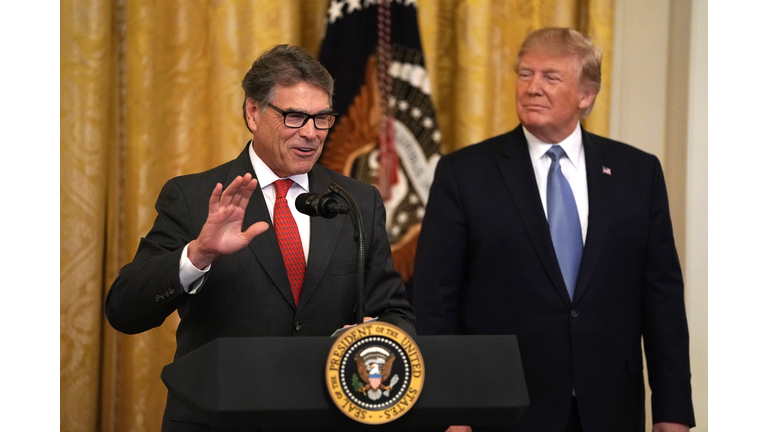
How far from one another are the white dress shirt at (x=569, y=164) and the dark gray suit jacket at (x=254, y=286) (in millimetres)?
780

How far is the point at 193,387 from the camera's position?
1236 millimetres

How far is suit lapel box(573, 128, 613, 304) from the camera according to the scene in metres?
2.26

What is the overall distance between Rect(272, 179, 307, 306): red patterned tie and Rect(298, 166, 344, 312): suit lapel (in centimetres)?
3

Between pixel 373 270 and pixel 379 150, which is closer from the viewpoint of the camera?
pixel 373 270

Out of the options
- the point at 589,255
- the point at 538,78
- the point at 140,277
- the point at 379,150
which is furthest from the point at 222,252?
the point at 379,150

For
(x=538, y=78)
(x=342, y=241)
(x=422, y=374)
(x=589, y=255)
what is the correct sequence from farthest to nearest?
(x=538, y=78) < (x=589, y=255) < (x=342, y=241) < (x=422, y=374)

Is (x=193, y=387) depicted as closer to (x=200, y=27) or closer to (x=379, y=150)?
(x=379, y=150)

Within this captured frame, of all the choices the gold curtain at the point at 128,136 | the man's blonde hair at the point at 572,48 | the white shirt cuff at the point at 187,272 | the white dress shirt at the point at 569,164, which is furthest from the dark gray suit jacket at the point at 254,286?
the gold curtain at the point at 128,136

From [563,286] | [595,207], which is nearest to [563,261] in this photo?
[563,286]

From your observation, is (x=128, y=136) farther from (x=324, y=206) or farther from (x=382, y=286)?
(x=324, y=206)

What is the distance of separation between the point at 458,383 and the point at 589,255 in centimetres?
116

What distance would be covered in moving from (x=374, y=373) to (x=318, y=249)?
65cm

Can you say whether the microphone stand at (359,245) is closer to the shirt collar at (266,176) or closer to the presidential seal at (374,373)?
the presidential seal at (374,373)

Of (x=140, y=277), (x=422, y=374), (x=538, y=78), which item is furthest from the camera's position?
(x=538, y=78)
